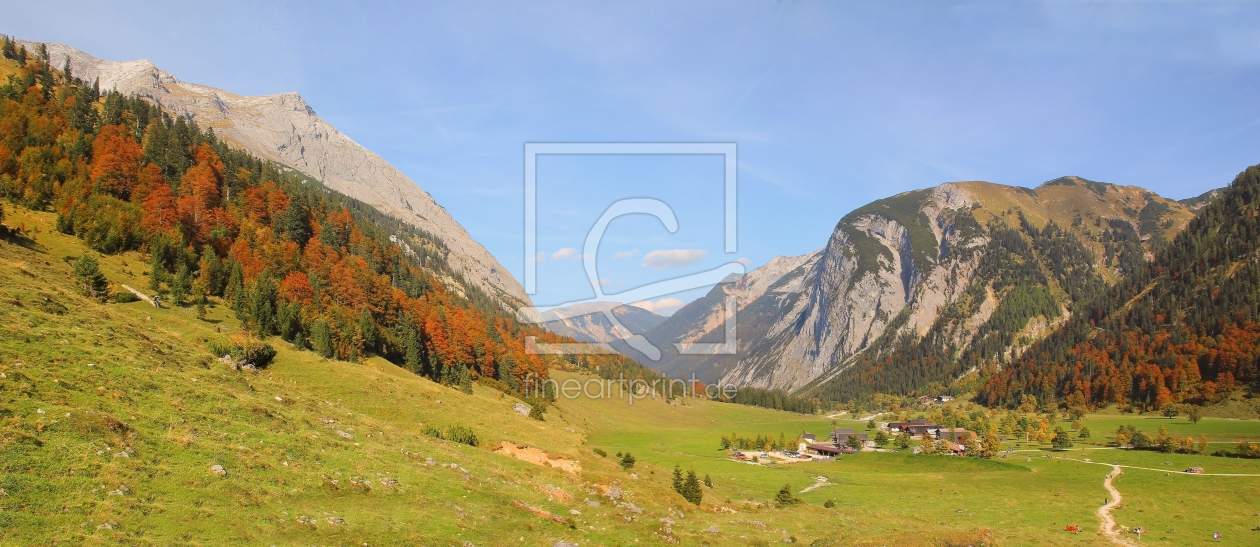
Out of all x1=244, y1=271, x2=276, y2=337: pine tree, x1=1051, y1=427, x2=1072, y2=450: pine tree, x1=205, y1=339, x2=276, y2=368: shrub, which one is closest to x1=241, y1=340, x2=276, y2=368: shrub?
x1=205, y1=339, x2=276, y2=368: shrub

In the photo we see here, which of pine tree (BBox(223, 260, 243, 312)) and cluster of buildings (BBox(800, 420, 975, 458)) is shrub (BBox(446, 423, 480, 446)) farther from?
cluster of buildings (BBox(800, 420, 975, 458))

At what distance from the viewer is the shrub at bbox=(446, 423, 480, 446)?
44281 mm

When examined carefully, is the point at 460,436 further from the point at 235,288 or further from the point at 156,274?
the point at 156,274

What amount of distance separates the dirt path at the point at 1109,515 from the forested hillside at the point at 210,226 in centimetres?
7604

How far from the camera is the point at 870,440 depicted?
149000 millimetres

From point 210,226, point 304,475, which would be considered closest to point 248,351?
point 304,475

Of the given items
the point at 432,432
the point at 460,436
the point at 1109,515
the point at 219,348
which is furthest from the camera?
the point at 1109,515

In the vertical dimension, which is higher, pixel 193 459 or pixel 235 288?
pixel 235 288

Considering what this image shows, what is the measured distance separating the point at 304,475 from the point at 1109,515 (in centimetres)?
7364

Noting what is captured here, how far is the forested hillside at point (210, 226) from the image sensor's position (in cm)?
6644

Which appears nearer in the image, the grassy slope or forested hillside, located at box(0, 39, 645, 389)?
the grassy slope

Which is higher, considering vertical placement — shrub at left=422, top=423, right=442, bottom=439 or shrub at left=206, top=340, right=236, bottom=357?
shrub at left=206, top=340, right=236, bottom=357

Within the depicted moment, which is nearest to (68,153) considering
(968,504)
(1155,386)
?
(968,504)

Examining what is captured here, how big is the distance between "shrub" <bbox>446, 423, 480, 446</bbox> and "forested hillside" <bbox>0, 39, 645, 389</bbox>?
29172mm
